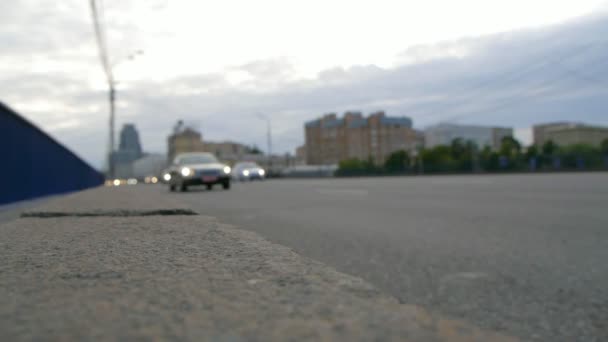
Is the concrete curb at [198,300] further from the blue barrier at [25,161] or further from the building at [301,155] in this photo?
the building at [301,155]

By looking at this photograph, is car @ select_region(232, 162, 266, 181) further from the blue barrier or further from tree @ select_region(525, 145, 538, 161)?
the blue barrier

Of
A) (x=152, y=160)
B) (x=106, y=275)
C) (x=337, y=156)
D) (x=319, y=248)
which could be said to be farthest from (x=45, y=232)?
(x=337, y=156)

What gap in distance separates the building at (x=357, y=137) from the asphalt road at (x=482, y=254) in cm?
10065

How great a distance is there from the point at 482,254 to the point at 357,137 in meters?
117

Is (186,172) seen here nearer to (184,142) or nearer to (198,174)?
(198,174)

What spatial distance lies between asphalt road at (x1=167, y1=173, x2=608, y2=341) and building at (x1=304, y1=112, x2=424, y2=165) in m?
101

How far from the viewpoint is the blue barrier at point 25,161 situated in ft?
Result: 24.8

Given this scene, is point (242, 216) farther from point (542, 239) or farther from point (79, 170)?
point (79, 170)

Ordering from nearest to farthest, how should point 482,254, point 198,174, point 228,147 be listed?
point 482,254 → point 198,174 → point 228,147

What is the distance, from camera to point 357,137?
12125 cm

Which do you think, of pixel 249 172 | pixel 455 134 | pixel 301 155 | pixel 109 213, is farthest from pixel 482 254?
pixel 301 155

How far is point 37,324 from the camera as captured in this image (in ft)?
2.61

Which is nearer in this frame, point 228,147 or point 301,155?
point 228,147

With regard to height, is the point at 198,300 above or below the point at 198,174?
below
